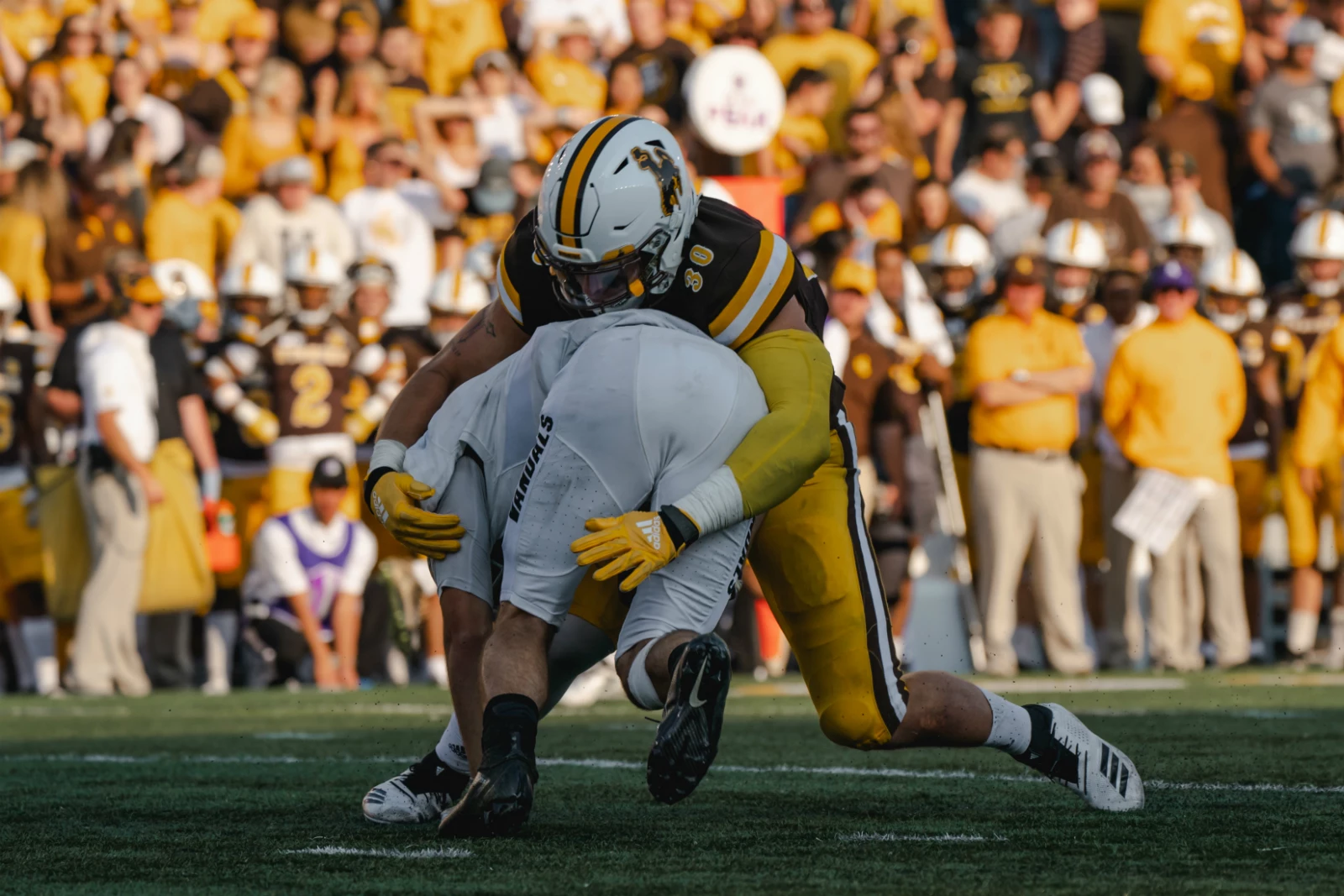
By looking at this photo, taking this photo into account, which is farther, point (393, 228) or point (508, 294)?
point (393, 228)

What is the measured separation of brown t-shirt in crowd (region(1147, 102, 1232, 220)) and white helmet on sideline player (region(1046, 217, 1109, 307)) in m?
1.85

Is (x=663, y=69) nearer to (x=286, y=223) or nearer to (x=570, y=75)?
(x=570, y=75)

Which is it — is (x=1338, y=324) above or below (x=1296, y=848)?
above

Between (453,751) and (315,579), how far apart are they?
5.49 metres

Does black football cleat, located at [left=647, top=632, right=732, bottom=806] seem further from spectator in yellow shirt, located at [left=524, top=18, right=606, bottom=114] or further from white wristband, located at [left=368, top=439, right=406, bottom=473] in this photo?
spectator in yellow shirt, located at [left=524, top=18, right=606, bottom=114]

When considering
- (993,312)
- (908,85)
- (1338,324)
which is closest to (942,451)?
(993,312)

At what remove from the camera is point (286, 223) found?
436 inches

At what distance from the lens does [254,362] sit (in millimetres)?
10289

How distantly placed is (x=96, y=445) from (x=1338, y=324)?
5812 mm

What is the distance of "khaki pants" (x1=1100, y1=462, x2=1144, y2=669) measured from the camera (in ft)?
34.6

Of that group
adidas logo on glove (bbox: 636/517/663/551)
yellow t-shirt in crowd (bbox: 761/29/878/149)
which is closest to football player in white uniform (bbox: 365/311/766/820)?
adidas logo on glove (bbox: 636/517/663/551)

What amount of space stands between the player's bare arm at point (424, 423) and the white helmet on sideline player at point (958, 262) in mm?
6337

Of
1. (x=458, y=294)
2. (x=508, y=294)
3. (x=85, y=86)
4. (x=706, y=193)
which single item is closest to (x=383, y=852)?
(x=508, y=294)

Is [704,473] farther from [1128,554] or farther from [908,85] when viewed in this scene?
[908,85]
